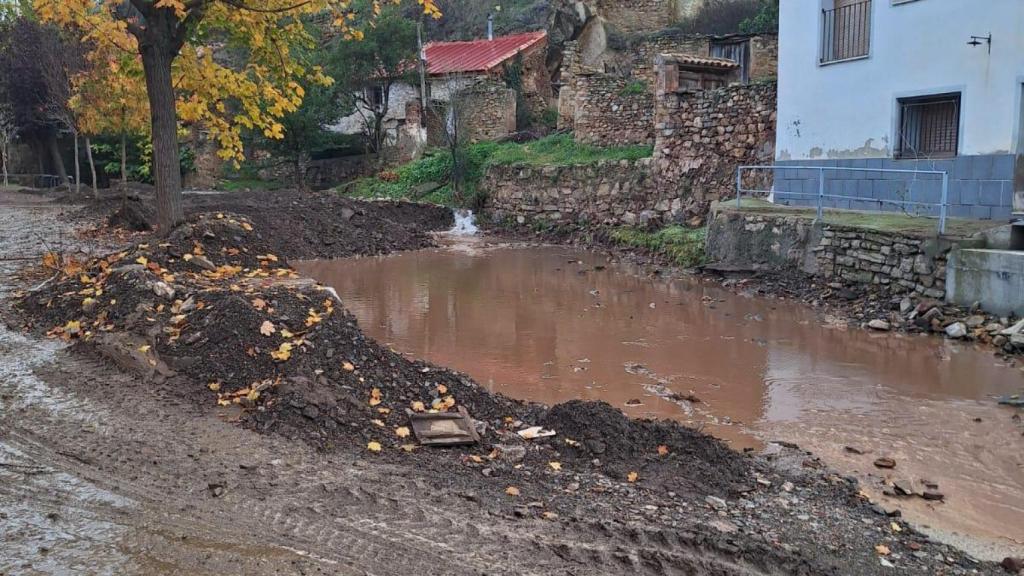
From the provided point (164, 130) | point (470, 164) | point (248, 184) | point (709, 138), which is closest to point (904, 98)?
point (709, 138)

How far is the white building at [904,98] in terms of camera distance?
12148 mm

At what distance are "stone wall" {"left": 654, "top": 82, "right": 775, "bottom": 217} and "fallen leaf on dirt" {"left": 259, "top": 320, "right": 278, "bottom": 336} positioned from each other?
14355mm

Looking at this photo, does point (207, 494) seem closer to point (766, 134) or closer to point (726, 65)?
point (766, 134)

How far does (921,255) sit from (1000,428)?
5020 mm

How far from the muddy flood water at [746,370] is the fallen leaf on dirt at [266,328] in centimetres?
263

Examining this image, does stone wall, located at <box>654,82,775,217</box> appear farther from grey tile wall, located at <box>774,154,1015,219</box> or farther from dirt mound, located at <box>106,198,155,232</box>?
dirt mound, located at <box>106,198,155,232</box>

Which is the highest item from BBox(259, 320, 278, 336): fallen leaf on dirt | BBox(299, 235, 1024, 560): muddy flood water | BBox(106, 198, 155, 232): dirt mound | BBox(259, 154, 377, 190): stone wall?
BBox(259, 154, 377, 190): stone wall

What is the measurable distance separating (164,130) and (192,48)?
1772 mm

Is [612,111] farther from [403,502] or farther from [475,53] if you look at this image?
[403,502]

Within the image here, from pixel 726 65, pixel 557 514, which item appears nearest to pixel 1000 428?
pixel 557 514

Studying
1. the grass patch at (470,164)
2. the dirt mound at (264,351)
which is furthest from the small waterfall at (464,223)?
the dirt mound at (264,351)

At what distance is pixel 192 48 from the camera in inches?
464

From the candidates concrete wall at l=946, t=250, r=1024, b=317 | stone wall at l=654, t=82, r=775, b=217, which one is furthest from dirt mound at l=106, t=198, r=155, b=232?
concrete wall at l=946, t=250, r=1024, b=317

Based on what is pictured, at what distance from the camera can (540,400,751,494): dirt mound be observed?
17.4 ft
